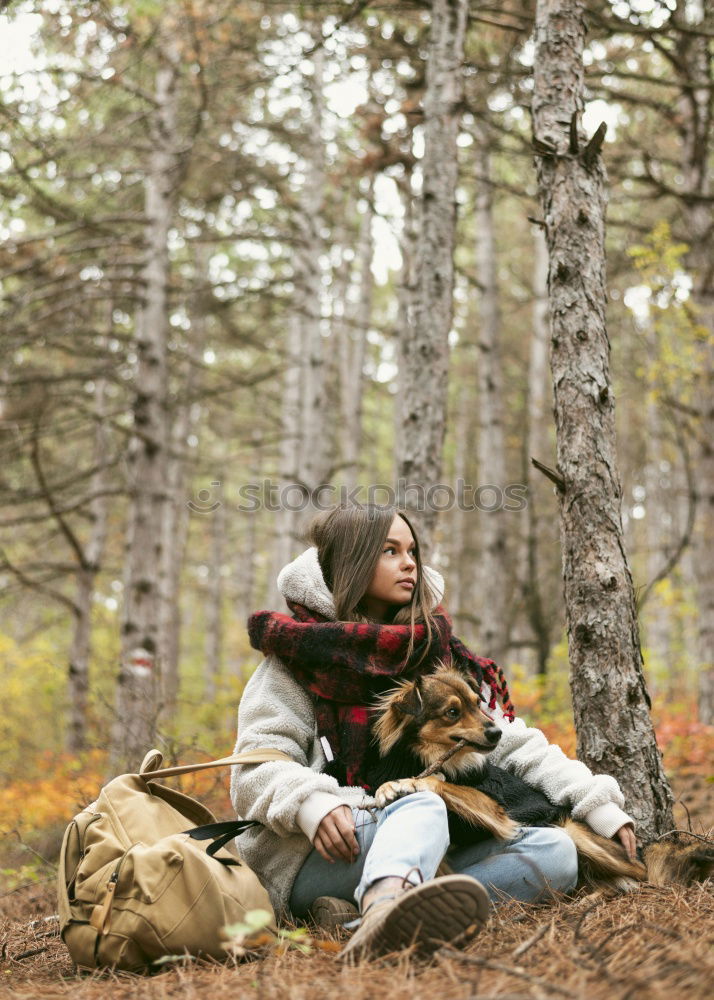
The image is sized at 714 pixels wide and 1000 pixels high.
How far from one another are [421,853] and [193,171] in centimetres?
909

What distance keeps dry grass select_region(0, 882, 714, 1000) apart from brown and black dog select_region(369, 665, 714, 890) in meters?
0.14

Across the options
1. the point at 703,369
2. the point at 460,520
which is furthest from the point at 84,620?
the point at 460,520

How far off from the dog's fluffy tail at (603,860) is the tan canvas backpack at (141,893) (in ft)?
3.76

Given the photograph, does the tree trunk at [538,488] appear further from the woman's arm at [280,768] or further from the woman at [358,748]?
the woman's arm at [280,768]

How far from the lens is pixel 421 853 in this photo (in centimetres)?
254

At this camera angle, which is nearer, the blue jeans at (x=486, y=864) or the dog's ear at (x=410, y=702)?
the blue jeans at (x=486, y=864)

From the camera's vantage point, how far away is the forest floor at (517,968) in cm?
191

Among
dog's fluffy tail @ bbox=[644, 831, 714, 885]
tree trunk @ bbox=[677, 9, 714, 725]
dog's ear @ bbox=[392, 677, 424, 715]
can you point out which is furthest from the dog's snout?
tree trunk @ bbox=[677, 9, 714, 725]

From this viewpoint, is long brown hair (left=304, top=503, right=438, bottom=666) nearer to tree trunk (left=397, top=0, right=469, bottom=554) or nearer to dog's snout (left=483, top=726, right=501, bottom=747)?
dog's snout (left=483, top=726, right=501, bottom=747)

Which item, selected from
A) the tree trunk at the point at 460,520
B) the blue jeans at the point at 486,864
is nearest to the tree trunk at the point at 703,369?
the blue jeans at the point at 486,864

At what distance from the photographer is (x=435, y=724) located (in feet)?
9.84

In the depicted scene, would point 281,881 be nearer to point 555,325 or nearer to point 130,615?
point 555,325

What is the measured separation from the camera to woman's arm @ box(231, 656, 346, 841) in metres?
2.81

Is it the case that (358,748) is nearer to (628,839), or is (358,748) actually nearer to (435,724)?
(435,724)
